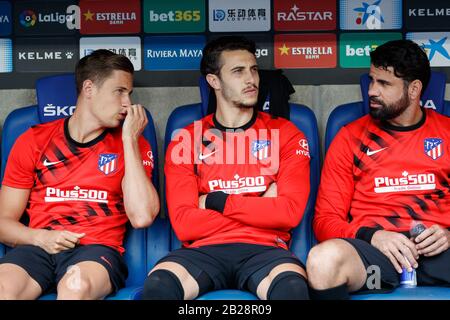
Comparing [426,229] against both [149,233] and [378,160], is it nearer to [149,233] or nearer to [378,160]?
[378,160]

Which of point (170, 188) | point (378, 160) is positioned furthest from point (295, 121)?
point (170, 188)

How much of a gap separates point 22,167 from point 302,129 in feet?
3.46

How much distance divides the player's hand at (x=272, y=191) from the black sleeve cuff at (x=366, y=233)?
32 cm

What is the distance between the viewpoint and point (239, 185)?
3039mm

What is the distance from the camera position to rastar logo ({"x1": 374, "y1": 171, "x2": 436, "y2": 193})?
9.89 feet

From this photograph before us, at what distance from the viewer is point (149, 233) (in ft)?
10.3

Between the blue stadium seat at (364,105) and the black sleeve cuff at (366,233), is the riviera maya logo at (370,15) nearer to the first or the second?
the blue stadium seat at (364,105)

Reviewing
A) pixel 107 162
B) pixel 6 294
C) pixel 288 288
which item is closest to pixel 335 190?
pixel 288 288

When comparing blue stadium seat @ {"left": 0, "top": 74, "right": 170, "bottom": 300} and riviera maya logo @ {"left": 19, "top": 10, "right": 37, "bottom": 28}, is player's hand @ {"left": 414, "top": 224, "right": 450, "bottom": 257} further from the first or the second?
riviera maya logo @ {"left": 19, "top": 10, "right": 37, "bottom": 28}

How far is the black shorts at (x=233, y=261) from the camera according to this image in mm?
2777

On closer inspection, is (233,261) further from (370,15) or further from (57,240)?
(370,15)

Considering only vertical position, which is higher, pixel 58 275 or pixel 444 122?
pixel 444 122

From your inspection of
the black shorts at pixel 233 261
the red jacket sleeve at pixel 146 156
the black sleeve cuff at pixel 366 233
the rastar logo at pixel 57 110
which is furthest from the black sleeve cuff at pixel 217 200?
the rastar logo at pixel 57 110
